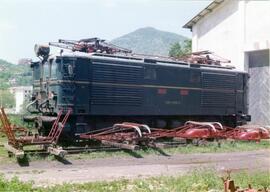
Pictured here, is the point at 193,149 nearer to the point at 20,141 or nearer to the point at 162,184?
the point at 20,141

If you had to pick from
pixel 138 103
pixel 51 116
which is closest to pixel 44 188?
pixel 51 116

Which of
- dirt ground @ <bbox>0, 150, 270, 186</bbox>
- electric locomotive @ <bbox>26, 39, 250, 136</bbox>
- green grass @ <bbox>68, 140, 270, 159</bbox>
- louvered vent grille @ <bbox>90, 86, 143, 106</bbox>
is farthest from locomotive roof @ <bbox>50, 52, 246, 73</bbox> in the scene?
dirt ground @ <bbox>0, 150, 270, 186</bbox>

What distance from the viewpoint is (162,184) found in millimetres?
8961

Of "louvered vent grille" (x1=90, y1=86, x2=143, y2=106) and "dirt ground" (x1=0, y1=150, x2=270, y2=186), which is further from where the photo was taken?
"louvered vent grille" (x1=90, y1=86, x2=143, y2=106)

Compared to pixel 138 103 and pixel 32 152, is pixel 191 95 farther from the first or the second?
pixel 32 152

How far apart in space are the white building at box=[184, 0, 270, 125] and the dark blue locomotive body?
579cm

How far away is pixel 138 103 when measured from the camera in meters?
16.5

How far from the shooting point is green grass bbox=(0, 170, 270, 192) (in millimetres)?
7986

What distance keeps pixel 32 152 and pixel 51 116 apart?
2.90m

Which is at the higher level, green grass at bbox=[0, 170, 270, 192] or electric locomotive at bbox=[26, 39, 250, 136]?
electric locomotive at bbox=[26, 39, 250, 136]

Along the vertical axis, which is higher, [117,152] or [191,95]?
[191,95]

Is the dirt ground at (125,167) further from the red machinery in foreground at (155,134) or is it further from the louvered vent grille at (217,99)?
the louvered vent grille at (217,99)

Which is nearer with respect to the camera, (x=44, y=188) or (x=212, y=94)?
(x=44, y=188)

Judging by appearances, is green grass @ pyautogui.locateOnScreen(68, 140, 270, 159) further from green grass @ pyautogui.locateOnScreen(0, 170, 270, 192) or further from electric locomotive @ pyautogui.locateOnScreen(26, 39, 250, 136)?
green grass @ pyautogui.locateOnScreen(0, 170, 270, 192)
